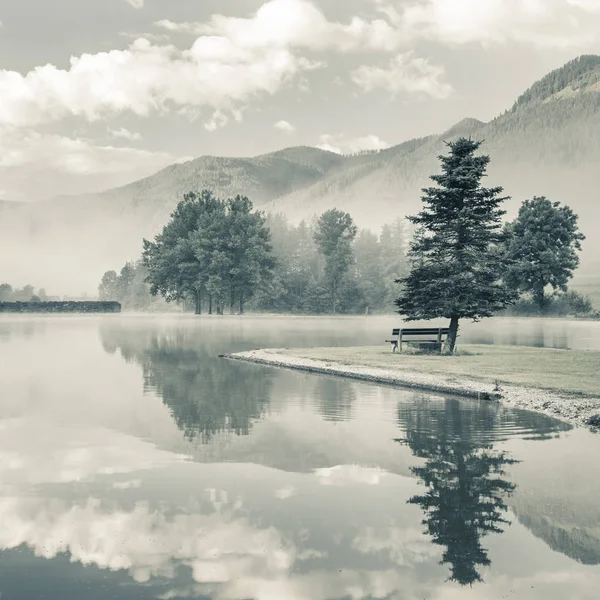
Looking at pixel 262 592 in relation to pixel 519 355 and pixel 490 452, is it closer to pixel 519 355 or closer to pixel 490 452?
pixel 490 452

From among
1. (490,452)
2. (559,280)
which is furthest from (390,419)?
(559,280)

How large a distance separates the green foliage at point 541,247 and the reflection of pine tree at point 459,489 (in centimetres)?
7894

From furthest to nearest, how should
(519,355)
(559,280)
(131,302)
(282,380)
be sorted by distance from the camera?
(131,302), (559,280), (519,355), (282,380)

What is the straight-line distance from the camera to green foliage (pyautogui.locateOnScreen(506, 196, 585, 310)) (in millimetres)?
91125

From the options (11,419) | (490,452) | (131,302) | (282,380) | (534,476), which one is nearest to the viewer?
(534,476)

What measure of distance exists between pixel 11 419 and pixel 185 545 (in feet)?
30.9

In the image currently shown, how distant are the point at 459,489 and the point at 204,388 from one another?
41.9 feet

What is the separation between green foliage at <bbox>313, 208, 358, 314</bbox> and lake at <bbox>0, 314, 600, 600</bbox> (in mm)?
111097

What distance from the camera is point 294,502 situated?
31.9 feet

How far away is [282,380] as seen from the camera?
24.4 metres

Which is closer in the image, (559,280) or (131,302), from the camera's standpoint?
(559,280)

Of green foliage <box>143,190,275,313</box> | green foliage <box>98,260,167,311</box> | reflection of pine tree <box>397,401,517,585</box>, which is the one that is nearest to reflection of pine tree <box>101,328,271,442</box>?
reflection of pine tree <box>397,401,517,585</box>

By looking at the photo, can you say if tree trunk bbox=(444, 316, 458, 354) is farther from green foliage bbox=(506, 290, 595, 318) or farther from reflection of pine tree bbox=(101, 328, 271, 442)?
green foliage bbox=(506, 290, 595, 318)

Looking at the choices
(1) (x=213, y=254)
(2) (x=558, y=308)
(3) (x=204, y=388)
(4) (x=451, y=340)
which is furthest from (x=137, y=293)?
(3) (x=204, y=388)
